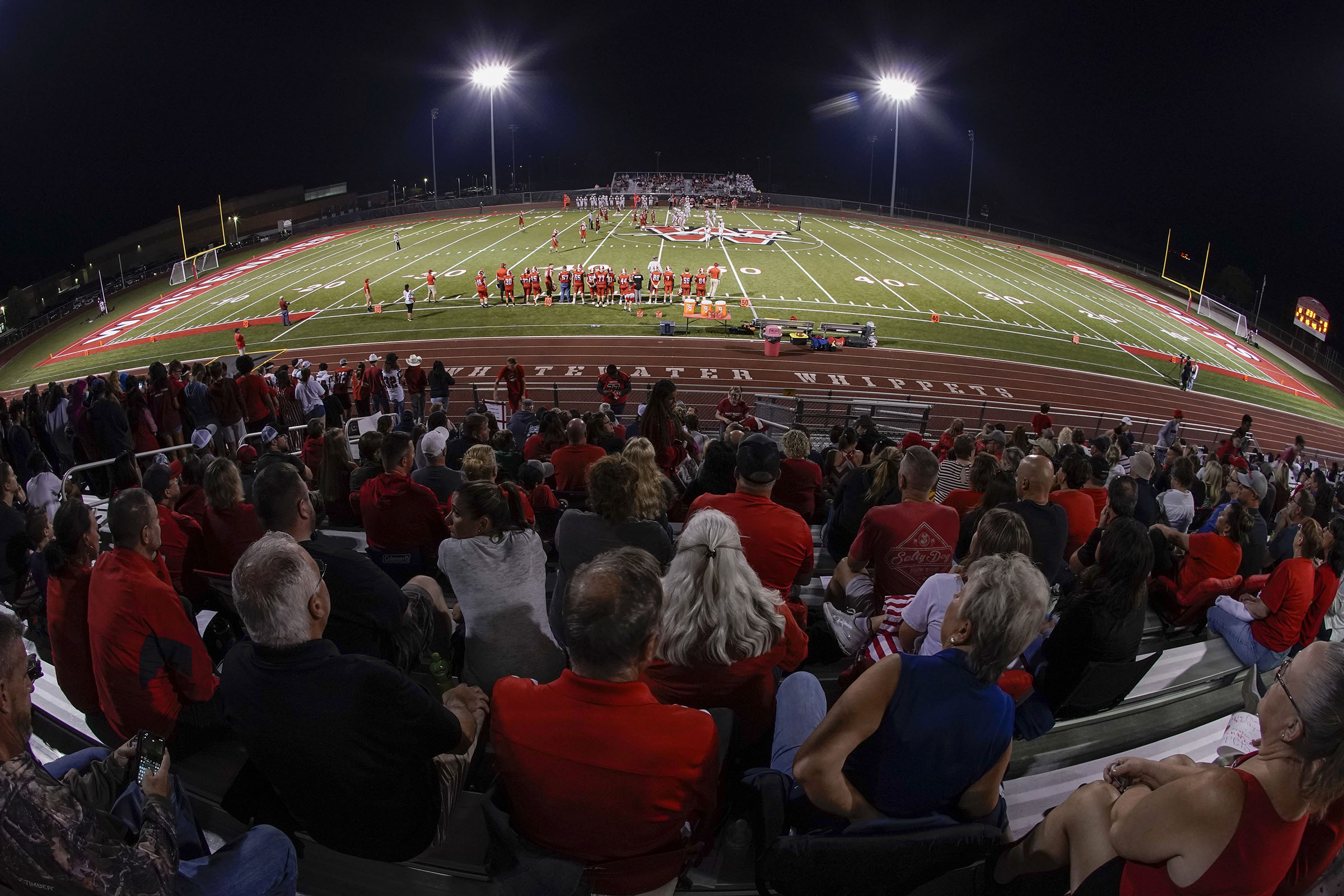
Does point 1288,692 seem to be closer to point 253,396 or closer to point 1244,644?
point 1244,644

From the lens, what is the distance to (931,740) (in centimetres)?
260

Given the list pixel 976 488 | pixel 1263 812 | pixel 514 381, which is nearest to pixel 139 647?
pixel 1263 812

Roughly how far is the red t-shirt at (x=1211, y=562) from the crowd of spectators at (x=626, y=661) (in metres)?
0.02

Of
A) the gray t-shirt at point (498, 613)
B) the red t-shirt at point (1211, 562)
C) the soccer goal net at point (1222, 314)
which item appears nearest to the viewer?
the gray t-shirt at point (498, 613)

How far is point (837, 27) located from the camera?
11881 centimetres

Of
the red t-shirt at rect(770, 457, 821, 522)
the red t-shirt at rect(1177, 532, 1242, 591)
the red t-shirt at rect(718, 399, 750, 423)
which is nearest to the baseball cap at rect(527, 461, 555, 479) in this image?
the red t-shirt at rect(770, 457, 821, 522)

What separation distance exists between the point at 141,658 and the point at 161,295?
51.3 meters

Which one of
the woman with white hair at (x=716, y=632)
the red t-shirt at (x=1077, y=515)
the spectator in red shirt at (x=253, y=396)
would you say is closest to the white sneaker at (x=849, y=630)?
the woman with white hair at (x=716, y=632)

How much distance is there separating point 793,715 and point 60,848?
2.45 meters

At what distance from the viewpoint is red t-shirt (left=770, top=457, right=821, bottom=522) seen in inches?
274

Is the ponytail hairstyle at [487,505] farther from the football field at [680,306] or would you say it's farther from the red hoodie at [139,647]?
the football field at [680,306]

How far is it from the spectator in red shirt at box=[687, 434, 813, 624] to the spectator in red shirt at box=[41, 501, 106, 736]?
3012 mm

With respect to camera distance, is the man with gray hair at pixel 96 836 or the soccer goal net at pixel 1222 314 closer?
the man with gray hair at pixel 96 836

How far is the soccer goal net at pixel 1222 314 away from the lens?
46.8 metres
